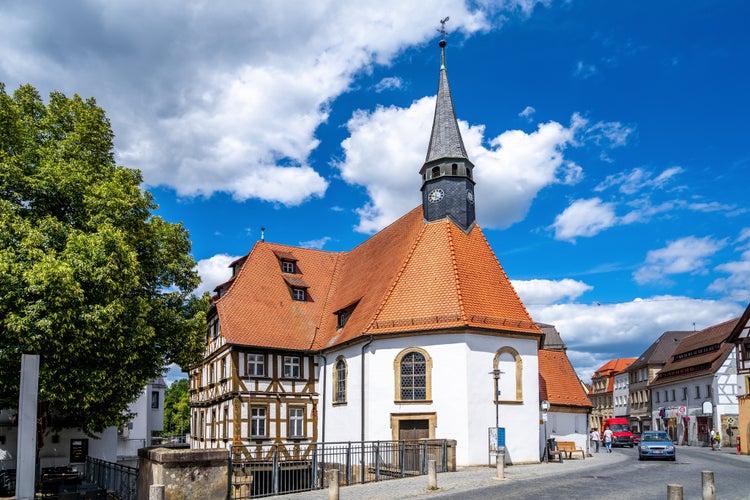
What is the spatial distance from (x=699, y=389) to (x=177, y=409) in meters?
62.6

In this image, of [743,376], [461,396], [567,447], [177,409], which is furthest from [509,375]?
[177,409]

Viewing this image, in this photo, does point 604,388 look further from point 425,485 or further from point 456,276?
point 425,485

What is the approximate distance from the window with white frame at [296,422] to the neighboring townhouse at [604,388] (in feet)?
222

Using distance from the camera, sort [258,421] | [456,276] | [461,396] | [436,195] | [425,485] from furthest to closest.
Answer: [436,195] < [258,421] < [456,276] < [461,396] < [425,485]

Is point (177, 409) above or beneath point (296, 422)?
beneath

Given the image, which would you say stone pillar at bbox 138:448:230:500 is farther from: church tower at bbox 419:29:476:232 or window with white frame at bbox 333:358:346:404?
church tower at bbox 419:29:476:232

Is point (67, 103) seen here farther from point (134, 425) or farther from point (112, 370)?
point (134, 425)

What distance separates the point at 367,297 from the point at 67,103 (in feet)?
46.5

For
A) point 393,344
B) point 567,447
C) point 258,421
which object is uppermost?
point 393,344

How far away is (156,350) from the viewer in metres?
20.5

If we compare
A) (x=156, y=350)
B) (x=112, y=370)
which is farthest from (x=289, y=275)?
(x=112, y=370)

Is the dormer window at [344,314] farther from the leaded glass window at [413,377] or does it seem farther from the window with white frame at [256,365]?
the leaded glass window at [413,377]

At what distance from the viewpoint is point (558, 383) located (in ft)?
112

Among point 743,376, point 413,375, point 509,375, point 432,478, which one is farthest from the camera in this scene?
point 743,376
